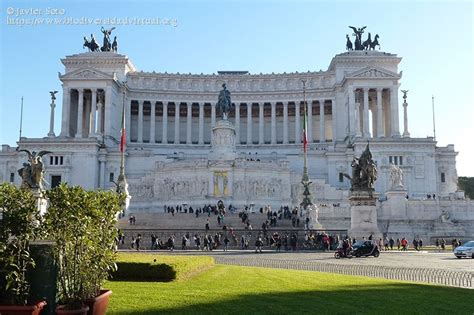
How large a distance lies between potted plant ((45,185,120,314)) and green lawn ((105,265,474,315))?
1.62 meters

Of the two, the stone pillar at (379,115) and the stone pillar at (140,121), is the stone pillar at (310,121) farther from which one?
the stone pillar at (140,121)

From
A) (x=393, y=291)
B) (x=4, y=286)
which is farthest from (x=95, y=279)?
(x=393, y=291)

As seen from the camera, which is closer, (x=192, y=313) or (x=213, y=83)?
(x=192, y=313)

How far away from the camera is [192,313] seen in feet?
38.2

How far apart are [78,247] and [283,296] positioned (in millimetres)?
6253

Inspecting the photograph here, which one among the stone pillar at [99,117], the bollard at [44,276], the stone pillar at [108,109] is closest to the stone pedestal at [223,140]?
the stone pillar at [108,109]

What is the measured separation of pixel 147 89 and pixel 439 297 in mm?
93789

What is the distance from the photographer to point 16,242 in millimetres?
9328

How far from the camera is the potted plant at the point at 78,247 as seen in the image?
9.74 m

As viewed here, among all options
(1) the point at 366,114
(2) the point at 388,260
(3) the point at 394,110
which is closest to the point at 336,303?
(2) the point at 388,260

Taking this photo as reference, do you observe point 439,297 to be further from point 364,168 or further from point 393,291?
point 364,168

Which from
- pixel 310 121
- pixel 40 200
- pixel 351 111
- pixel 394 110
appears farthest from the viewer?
pixel 310 121

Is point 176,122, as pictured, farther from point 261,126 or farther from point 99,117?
point 261,126

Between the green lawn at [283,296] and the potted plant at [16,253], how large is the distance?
9.84 ft
